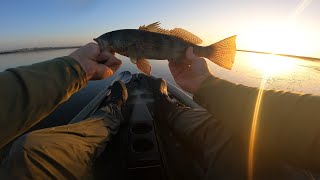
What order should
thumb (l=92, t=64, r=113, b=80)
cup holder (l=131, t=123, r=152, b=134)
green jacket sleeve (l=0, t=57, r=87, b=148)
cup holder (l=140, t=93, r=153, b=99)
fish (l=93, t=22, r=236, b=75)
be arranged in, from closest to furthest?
1. green jacket sleeve (l=0, t=57, r=87, b=148)
2. thumb (l=92, t=64, r=113, b=80)
3. fish (l=93, t=22, r=236, b=75)
4. cup holder (l=131, t=123, r=152, b=134)
5. cup holder (l=140, t=93, r=153, b=99)

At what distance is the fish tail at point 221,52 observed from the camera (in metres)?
4.08

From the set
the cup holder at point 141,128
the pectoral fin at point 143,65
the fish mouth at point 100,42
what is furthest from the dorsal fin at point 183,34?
the cup holder at point 141,128

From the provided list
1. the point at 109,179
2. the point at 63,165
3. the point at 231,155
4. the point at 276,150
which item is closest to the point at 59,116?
the point at 109,179

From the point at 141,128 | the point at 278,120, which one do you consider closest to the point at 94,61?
the point at 278,120

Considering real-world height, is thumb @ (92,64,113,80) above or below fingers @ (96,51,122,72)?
below

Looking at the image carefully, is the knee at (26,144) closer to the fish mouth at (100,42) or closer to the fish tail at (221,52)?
the fish mouth at (100,42)

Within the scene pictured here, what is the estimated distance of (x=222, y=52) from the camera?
412cm

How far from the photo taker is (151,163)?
147 inches

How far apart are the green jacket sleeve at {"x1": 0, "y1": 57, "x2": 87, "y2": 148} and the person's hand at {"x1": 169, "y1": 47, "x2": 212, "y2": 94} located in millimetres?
1679

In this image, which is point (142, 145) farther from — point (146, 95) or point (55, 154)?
point (146, 95)

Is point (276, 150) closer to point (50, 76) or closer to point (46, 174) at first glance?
point (50, 76)

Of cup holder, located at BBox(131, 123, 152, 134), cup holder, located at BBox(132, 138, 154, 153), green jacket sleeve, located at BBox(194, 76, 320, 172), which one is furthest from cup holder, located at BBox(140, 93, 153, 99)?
green jacket sleeve, located at BBox(194, 76, 320, 172)

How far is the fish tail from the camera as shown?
4.08 meters

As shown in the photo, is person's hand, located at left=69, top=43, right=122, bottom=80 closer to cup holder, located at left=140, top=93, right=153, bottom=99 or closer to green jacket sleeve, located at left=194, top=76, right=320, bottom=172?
green jacket sleeve, located at left=194, top=76, right=320, bottom=172
